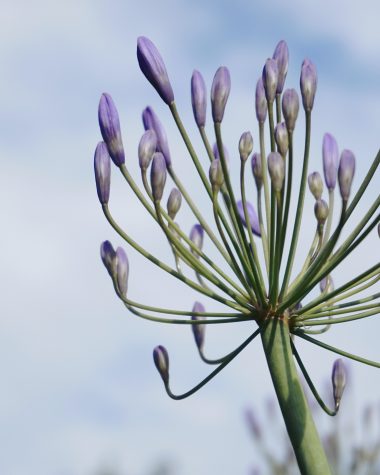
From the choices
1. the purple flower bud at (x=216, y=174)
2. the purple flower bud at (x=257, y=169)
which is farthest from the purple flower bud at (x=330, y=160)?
the purple flower bud at (x=216, y=174)

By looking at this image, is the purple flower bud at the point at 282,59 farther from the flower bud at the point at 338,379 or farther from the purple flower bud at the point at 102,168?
the flower bud at the point at 338,379

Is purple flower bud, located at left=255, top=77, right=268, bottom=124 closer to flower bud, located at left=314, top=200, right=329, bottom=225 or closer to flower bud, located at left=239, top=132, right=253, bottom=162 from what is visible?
flower bud, located at left=239, top=132, right=253, bottom=162

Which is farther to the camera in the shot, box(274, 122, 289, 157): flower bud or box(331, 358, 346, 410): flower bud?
box(331, 358, 346, 410): flower bud

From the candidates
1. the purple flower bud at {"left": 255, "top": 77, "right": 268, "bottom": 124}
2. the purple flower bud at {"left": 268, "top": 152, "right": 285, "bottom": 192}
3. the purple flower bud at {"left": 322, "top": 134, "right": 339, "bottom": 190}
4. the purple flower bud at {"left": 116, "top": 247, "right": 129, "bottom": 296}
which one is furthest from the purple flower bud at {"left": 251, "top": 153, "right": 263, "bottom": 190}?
the purple flower bud at {"left": 116, "top": 247, "right": 129, "bottom": 296}

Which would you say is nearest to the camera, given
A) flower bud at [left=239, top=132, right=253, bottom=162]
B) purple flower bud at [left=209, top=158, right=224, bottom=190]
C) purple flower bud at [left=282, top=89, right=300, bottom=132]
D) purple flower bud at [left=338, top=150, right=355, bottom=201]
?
purple flower bud at [left=209, top=158, right=224, bottom=190]

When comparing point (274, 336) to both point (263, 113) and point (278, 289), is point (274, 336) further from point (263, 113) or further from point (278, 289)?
point (263, 113)

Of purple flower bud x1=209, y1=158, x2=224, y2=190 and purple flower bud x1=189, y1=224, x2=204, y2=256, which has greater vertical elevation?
purple flower bud x1=209, y1=158, x2=224, y2=190

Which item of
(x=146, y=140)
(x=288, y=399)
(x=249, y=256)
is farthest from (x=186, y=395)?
(x=146, y=140)
